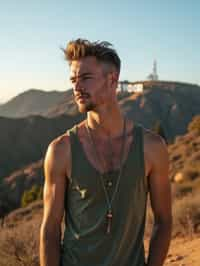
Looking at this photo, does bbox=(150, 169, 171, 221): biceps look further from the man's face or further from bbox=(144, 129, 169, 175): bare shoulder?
the man's face

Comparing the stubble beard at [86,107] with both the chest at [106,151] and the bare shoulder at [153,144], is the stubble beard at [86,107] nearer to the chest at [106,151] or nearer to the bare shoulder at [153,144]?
the chest at [106,151]

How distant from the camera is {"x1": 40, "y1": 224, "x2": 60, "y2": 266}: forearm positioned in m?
1.98

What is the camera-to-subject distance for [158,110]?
99.3 meters

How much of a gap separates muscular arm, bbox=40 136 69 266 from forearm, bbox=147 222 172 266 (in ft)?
1.48

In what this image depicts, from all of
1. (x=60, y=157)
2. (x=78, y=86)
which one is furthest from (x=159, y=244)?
(x=78, y=86)

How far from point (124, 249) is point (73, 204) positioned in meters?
0.31

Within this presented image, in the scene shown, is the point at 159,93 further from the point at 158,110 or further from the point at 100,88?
the point at 100,88

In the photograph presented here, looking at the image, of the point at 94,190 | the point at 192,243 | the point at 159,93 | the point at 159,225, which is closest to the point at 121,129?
the point at 94,190

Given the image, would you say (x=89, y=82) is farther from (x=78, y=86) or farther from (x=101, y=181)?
(x=101, y=181)

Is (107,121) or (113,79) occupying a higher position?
(113,79)

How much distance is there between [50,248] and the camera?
1997mm

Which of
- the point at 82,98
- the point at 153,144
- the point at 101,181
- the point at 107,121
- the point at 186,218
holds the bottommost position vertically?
the point at 186,218

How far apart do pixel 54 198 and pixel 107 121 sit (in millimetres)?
453

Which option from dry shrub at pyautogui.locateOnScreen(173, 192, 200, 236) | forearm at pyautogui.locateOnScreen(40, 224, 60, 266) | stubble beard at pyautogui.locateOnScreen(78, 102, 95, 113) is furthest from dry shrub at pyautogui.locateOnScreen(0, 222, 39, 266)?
stubble beard at pyautogui.locateOnScreen(78, 102, 95, 113)
